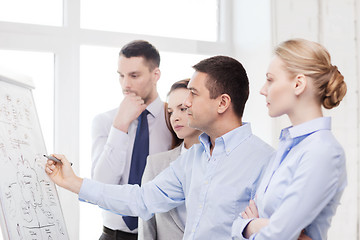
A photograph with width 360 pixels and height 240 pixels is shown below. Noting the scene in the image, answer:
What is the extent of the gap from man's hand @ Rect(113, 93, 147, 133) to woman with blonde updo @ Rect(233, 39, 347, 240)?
1129 millimetres

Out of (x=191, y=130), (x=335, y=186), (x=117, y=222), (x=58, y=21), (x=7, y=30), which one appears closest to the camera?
(x=335, y=186)

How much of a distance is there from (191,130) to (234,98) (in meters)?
0.46

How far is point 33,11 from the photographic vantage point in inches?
121

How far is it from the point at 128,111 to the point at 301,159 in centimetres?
135

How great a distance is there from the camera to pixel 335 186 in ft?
4.91

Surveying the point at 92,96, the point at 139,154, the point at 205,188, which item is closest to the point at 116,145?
the point at 139,154

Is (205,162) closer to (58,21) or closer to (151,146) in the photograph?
(151,146)

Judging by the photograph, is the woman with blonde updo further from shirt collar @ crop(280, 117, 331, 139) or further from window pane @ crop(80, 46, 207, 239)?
window pane @ crop(80, 46, 207, 239)

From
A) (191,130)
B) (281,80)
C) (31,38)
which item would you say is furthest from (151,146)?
(281,80)

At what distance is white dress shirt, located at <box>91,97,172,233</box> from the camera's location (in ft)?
8.52

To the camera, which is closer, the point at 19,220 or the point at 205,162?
the point at 19,220

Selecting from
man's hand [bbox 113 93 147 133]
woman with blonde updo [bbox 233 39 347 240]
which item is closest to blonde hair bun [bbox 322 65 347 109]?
woman with blonde updo [bbox 233 39 347 240]

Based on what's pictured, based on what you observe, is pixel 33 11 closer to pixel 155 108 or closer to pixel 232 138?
pixel 155 108

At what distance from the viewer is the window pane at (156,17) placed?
3.29 metres
